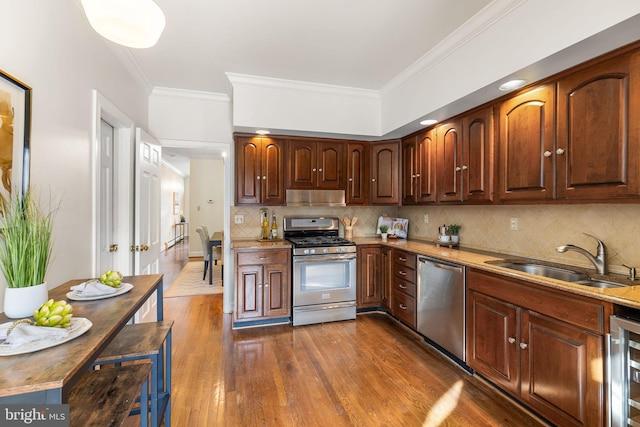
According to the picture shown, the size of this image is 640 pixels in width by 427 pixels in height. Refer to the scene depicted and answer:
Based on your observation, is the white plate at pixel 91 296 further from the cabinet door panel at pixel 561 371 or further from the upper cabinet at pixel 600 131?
the upper cabinet at pixel 600 131

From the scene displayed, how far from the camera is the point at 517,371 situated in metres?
1.99

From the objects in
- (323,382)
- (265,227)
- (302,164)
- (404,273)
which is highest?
(302,164)

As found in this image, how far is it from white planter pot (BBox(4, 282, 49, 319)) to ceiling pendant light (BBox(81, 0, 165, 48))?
107cm

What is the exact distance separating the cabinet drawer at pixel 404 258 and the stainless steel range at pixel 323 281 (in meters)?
0.49

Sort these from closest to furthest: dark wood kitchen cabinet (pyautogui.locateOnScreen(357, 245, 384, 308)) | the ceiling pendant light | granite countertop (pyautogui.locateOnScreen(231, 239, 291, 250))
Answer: the ceiling pendant light < granite countertop (pyautogui.locateOnScreen(231, 239, 291, 250)) < dark wood kitchen cabinet (pyautogui.locateOnScreen(357, 245, 384, 308))

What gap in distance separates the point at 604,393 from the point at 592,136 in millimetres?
1421

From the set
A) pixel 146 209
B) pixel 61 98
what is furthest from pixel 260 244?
pixel 61 98

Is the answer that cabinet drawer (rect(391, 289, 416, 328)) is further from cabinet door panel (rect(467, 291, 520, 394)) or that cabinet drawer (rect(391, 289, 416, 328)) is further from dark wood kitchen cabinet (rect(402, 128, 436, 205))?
dark wood kitchen cabinet (rect(402, 128, 436, 205))

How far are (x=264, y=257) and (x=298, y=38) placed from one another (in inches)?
86.9

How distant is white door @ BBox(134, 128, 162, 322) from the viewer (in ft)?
9.61

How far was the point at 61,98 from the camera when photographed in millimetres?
1804

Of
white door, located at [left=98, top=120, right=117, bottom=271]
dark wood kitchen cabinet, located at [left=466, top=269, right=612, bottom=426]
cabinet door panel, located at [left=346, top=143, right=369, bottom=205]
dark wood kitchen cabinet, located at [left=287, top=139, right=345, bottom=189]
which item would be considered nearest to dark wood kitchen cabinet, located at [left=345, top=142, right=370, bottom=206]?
cabinet door panel, located at [left=346, top=143, right=369, bottom=205]

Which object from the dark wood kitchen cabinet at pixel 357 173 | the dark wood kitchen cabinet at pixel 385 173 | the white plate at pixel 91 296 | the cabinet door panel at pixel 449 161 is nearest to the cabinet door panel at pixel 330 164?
the dark wood kitchen cabinet at pixel 357 173

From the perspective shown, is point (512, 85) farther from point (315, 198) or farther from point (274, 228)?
point (274, 228)
